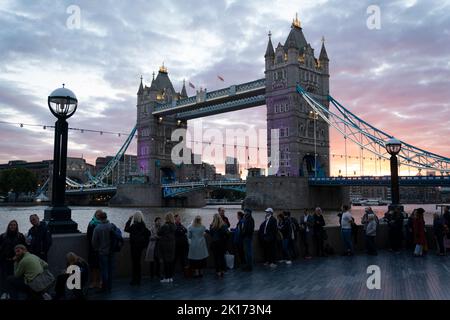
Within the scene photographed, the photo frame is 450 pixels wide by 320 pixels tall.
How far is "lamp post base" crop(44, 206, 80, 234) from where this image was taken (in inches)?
357

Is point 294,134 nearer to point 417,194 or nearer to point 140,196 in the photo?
point 140,196

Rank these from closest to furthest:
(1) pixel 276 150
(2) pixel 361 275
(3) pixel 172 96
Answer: (2) pixel 361 275
(1) pixel 276 150
(3) pixel 172 96

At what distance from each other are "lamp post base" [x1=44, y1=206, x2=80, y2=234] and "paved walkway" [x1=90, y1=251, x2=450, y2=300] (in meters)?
1.51

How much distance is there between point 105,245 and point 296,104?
58894 mm

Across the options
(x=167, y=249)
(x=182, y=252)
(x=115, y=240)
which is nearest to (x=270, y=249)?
(x=182, y=252)

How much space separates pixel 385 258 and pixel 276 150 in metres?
53.9

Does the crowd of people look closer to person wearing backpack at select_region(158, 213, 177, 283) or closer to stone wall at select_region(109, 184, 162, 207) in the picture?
person wearing backpack at select_region(158, 213, 177, 283)

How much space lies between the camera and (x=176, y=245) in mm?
9758

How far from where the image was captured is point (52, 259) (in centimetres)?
843

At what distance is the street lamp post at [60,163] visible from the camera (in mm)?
9172

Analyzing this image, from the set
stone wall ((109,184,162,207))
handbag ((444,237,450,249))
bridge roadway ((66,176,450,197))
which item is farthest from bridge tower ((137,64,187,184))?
handbag ((444,237,450,249))

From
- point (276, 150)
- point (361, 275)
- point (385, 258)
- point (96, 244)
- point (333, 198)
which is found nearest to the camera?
point (96, 244)
